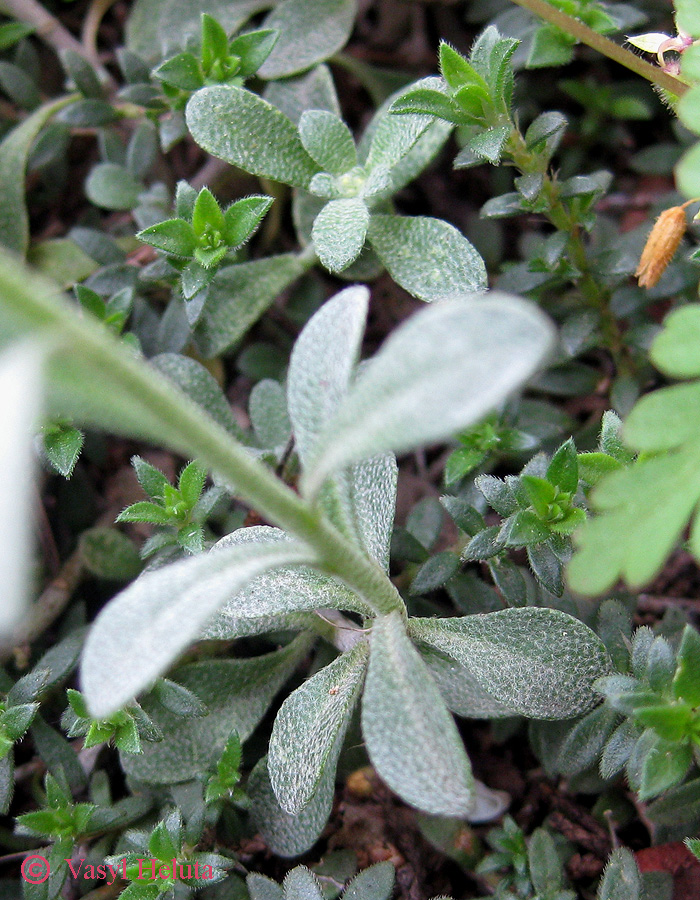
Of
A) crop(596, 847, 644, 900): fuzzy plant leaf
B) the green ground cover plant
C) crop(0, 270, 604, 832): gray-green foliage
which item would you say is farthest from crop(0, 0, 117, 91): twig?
crop(596, 847, 644, 900): fuzzy plant leaf

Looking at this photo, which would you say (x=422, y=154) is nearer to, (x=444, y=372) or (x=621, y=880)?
(x=444, y=372)

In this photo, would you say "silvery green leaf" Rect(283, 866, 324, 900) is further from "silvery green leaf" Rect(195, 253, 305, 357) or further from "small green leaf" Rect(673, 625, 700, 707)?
"silvery green leaf" Rect(195, 253, 305, 357)

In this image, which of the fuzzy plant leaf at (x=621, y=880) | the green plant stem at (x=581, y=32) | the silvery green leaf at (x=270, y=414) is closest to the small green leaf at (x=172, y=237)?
the silvery green leaf at (x=270, y=414)

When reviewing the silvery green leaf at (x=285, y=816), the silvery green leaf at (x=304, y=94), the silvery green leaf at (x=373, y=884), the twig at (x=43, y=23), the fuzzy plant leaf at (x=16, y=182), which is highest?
the twig at (x=43, y=23)

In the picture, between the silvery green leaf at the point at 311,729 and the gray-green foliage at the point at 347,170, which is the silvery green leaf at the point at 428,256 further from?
the silvery green leaf at the point at 311,729

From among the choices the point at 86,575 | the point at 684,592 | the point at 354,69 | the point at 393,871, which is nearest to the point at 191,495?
the point at 86,575

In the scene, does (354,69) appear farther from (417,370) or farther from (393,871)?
(393,871)

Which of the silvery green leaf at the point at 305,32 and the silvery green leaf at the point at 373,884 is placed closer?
the silvery green leaf at the point at 373,884
